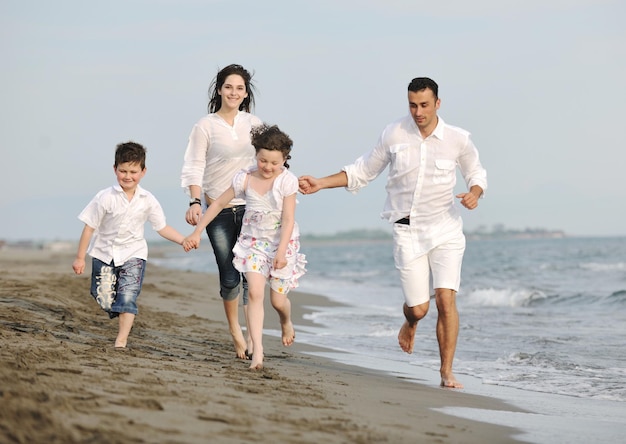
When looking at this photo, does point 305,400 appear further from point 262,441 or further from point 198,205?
point 198,205

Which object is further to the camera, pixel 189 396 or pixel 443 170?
pixel 443 170

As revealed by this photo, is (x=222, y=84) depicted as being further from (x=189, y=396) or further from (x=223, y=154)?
(x=189, y=396)

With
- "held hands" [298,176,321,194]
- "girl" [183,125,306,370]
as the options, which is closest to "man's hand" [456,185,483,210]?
"held hands" [298,176,321,194]

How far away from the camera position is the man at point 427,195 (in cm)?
614

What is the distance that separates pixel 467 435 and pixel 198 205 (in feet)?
9.71

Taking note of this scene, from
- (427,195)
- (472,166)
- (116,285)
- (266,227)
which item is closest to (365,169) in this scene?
(427,195)

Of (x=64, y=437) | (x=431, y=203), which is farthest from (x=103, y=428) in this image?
(x=431, y=203)

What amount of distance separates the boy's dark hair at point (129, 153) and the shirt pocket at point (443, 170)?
82.3 inches

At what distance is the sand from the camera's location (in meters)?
3.47

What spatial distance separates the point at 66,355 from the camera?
5.32 metres

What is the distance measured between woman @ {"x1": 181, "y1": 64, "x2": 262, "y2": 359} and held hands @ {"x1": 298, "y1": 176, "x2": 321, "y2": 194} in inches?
22.3

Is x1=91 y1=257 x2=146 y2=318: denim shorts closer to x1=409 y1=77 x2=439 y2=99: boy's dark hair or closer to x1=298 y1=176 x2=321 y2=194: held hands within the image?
x1=298 y1=176 x2=321 y2=194: held hands

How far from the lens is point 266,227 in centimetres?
612

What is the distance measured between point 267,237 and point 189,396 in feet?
6.64
